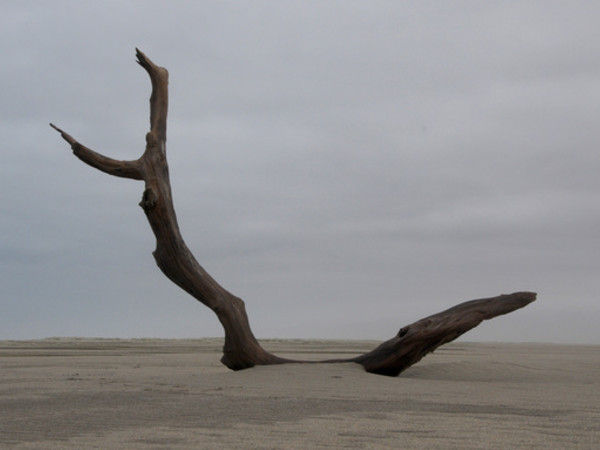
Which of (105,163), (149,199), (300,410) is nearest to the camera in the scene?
(300,410)

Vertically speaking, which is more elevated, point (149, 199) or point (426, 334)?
point (149, 199)

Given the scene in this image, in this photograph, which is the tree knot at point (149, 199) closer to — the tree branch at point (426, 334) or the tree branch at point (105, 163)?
the tree branch at point (105, 163)

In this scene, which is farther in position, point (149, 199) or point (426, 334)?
point (426, 334)

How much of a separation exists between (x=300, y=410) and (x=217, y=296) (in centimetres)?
438

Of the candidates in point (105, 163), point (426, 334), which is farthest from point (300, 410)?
point (105, 163)

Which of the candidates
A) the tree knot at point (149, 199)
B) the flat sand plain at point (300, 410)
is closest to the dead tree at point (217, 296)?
the tree knot at point (149, 199)

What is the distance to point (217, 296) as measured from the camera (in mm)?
10672

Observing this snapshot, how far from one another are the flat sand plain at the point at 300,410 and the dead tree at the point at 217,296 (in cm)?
45

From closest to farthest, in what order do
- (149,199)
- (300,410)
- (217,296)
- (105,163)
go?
1. (300,410)
2. (149,199)
3. (105,163)
4. (217,296)

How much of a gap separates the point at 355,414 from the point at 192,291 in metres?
4.93

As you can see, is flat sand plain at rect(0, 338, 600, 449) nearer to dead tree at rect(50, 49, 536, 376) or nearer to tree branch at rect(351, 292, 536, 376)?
tree branch at rect(351, 292, 536, 376)

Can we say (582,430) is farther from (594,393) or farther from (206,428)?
(594,393)

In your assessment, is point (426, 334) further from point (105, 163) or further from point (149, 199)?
point (105, 163)

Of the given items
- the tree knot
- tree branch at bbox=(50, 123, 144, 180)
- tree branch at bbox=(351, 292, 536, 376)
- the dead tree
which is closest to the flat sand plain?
tree branch at bbox=(351, 292, 536, 376)
